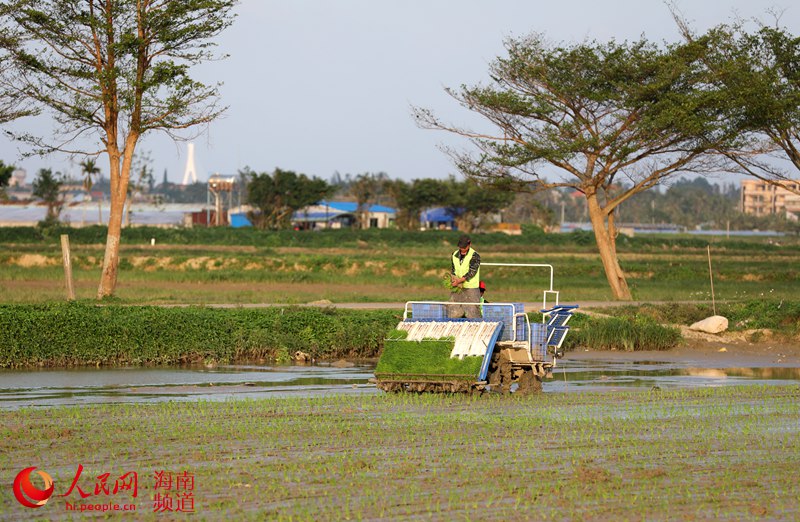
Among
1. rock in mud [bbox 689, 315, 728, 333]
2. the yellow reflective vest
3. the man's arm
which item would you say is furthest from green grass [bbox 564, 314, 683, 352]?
the man's arm

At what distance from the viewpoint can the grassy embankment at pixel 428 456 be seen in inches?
403

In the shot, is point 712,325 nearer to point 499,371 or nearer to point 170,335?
point 499,371

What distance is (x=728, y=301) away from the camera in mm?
35281

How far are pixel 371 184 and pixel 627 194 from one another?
300 feet

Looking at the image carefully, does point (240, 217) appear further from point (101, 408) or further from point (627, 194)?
point (101, 408)

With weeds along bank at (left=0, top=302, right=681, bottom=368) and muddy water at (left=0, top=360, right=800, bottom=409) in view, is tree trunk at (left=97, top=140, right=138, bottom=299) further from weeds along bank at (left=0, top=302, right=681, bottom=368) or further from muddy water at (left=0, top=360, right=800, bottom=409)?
muddy water at (left=0, top=360, right=800, bottom=409)

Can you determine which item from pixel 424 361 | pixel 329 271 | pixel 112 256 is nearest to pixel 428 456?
pixel 424 361

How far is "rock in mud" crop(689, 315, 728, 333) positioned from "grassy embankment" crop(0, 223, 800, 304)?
765 cm

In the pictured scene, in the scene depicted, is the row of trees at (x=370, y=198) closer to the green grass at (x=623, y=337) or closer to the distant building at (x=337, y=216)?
the distant building at (x=337, y=216)

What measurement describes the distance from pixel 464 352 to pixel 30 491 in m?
8.20

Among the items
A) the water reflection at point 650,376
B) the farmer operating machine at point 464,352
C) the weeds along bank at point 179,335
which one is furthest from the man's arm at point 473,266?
the weeds along bank at point 179,335

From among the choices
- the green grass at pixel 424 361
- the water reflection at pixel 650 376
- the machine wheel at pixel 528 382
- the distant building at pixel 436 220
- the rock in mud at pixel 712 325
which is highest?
the distant building at pixel 436 220

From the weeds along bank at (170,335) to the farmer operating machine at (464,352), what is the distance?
23.5ft

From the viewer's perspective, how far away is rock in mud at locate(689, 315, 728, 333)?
30.6m
